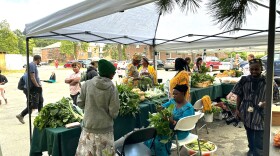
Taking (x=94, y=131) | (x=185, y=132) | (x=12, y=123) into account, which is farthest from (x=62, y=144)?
(x=12, y=123)

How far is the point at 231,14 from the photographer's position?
1.54 meters

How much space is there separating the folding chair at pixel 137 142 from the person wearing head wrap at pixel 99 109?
243 mm

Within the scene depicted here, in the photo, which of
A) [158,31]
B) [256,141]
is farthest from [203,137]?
[158,31]

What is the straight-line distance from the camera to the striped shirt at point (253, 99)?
3.09m

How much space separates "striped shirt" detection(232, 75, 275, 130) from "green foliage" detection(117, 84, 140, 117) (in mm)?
1604

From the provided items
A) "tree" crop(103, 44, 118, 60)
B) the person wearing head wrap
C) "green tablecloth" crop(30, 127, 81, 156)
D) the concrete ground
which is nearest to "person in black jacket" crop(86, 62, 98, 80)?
the concrete ground

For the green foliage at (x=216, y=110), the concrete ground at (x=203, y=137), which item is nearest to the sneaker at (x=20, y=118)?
the concrete ground at (x=203, y=137)

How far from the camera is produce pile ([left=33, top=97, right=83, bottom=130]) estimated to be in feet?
9.33

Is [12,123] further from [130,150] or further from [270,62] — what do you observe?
[270,62]

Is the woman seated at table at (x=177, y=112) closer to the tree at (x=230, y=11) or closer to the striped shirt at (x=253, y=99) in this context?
the striped shirt at (x=253, y=99)

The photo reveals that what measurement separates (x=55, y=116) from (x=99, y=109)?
84 centimetres

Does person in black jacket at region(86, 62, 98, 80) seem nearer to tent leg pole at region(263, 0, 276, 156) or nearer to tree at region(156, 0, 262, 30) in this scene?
tree at region(156, 0, 262, 30)

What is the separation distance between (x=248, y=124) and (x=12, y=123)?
5.51m

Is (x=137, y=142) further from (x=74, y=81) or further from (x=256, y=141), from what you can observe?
(x=74, y=81)
